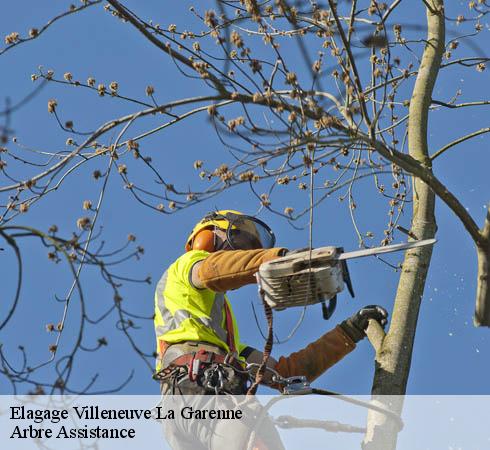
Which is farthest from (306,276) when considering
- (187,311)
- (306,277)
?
(187,311)

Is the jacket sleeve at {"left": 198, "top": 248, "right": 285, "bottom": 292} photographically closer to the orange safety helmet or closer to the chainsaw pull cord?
the chainsaw pull cord

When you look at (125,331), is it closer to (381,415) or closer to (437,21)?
(381,415)

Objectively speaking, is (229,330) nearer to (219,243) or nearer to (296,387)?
(219,243)

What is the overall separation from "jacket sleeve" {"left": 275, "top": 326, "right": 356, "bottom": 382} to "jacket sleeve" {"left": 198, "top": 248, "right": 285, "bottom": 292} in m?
0.98

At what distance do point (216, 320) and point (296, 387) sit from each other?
0.69 meters

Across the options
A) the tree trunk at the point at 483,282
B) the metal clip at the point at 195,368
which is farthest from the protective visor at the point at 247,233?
the tree trunk at the point at 483,282

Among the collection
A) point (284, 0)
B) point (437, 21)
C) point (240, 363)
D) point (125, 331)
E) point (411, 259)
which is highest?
point (437, 21)

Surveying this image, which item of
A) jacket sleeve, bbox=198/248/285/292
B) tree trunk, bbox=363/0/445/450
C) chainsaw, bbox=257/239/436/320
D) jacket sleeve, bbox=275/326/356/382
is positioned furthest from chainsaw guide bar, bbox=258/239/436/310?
jacket sleeve, bbox=275/326/356/382

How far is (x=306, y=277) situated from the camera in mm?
5543

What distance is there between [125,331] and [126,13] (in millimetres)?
1334

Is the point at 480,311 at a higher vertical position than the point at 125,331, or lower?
higher

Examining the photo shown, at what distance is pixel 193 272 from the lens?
6234 mm

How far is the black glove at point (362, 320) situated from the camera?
20.7 ft

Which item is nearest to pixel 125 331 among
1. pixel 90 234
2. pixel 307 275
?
pixel 90 234
